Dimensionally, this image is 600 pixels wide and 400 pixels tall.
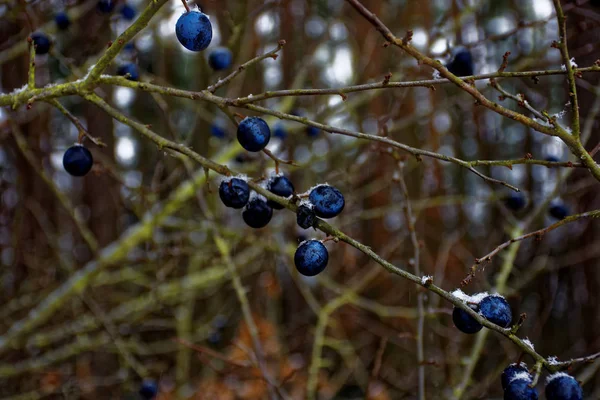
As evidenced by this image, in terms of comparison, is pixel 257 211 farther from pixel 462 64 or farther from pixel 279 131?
pixel 279 131

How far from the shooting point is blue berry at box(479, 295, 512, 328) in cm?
129

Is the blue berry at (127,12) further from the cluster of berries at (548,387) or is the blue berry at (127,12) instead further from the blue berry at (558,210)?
the cluster of berries at (548,387)

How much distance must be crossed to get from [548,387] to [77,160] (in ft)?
5.04

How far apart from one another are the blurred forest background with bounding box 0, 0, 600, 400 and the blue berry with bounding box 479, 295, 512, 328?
53 centimetres

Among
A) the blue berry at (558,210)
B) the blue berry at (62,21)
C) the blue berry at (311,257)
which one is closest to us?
the blue berry at (311,257)

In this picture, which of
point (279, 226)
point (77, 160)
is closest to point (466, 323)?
point (77, 160)

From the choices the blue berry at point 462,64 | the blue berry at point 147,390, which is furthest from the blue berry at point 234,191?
the blue berry at point 147,390

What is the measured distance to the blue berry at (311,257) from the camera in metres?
1.34

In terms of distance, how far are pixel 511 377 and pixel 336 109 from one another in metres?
2.59

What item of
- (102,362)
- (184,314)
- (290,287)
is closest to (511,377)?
(184,314)

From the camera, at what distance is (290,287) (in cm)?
1004

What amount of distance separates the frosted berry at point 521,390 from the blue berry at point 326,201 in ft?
1.95

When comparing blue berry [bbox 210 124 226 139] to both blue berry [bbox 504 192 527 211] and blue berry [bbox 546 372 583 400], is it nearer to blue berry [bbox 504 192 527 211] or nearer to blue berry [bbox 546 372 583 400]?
blue berry [bbox 504 192 527 211]

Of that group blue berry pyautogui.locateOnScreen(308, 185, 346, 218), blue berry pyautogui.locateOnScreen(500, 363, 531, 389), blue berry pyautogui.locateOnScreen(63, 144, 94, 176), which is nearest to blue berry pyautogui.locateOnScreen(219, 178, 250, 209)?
blue berry pyautogui.locateOnScreen(308, 185, 346, 218)
